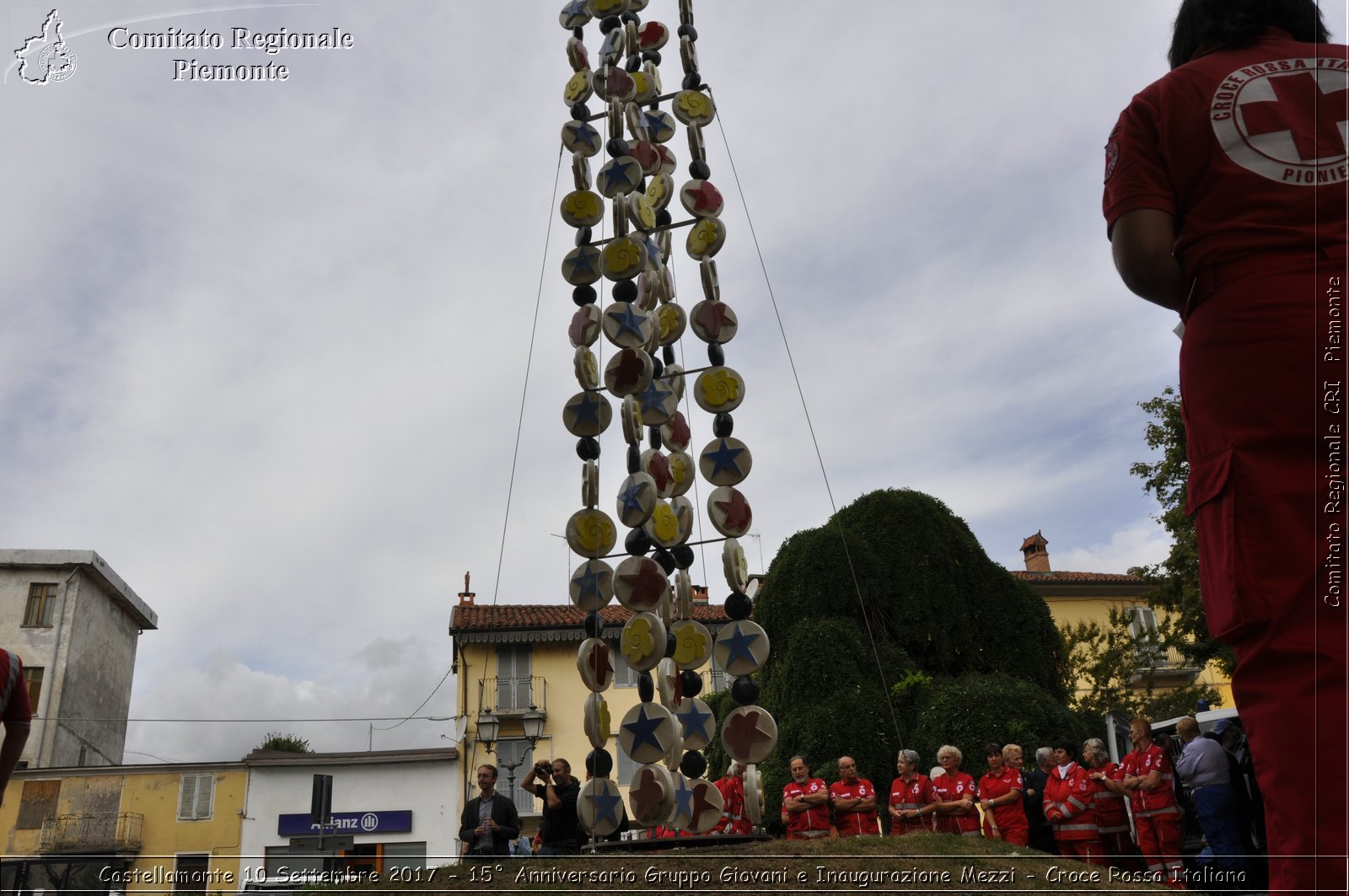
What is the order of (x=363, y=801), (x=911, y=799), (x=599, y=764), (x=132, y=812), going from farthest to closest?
(x=363, y=801) < (x=132, y=812) < (x=911, y=799) < (x=599, y=764)

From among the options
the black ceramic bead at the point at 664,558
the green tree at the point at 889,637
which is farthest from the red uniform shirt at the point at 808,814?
the black ceramic bead at the point at 664,558

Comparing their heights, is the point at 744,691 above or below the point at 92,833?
above

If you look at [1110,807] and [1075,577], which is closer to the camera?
[1110,807]

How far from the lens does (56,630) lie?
1328 inches

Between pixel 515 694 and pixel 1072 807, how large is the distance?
26962 mm

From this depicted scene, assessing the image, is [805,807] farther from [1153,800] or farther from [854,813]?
[1153,800]

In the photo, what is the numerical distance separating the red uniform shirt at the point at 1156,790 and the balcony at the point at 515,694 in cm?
2697

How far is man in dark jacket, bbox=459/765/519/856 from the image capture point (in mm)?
9586

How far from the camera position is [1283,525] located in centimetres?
168

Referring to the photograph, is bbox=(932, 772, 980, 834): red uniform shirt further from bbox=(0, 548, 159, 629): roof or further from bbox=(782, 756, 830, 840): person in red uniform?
bbox=(0, 548, 159, 629): roof

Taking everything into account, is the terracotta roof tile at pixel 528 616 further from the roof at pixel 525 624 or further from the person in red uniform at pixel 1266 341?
the person in red uniform at pixel 1266 341

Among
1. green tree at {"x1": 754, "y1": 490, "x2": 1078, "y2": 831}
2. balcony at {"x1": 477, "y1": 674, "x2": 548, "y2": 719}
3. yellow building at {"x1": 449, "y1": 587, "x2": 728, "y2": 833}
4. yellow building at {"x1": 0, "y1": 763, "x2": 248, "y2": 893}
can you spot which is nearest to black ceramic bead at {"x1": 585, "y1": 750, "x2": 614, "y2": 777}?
green tree at {"x1": 754, "y1": 490, "x2": 1078, "y2": 831}

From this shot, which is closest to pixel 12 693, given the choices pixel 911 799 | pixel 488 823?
pixel 488 823

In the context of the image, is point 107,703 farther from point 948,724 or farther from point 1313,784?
point 1313,784
